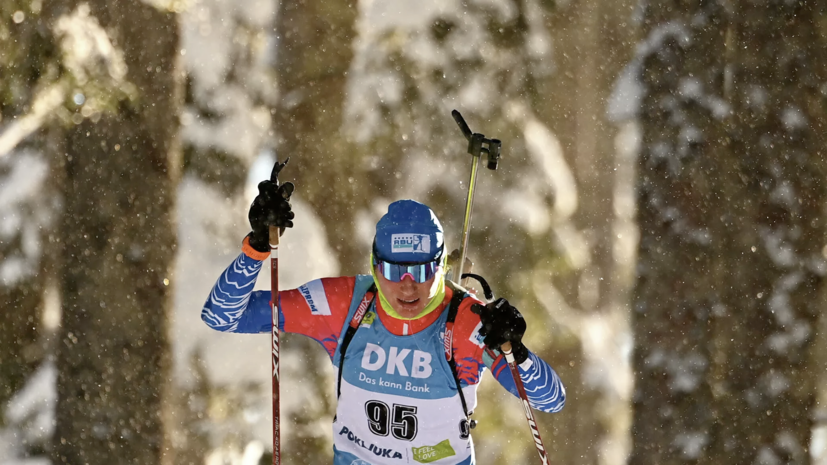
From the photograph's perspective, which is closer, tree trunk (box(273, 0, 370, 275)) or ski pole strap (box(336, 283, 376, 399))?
ski pole strap (box(336, 283, 376, 399))

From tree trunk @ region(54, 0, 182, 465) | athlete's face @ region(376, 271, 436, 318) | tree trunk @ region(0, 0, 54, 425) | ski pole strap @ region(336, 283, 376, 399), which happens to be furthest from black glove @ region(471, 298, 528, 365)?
tree trunk @ region(0, 0, 54, 425)

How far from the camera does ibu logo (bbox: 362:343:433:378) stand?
7.38 ft

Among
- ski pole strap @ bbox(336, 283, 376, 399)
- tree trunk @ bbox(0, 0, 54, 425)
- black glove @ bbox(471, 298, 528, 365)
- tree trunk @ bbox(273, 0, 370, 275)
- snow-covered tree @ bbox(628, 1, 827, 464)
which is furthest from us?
tree trunk @ bbox(273, 0, 370, 275)

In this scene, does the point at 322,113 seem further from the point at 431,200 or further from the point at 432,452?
the point at 432,452

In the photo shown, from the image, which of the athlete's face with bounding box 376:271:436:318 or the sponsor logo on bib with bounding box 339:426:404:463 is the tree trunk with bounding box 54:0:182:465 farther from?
the athlete's face with bounding box 376:271:436:318

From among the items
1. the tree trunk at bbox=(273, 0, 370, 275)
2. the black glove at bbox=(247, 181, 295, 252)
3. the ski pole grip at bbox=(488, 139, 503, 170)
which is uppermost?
the tree trunk at bbox=(273, 0, 370, 275)

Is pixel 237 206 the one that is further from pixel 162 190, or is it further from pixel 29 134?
pixel 29 134

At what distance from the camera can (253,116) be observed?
4.77 m

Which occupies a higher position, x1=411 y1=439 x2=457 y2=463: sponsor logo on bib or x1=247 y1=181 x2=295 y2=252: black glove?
x1=247 y1=181 x2=295 y2=252: black glove

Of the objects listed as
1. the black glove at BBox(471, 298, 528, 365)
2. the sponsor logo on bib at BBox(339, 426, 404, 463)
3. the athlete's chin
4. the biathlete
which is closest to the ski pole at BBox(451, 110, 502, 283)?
the biathlete

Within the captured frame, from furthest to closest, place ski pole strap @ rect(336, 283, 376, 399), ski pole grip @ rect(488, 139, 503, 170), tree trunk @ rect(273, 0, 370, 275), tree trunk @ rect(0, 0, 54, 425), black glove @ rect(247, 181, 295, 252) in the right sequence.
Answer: tree trunk @ rect(273, 0, 370, 275) → tree trunk @ rect(0, 0, 54, 425) → ski pole grip @ rect(488, 139, 503, 170) → ski pole strap @ rect(336, 283, 376, 399) → black glove @ rect(247, 181, 295, 252)

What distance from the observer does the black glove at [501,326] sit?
6.77 ft

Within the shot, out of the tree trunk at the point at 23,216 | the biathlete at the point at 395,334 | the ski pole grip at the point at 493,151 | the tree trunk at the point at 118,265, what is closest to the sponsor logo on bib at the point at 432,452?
the biathlete at the point at 395,334

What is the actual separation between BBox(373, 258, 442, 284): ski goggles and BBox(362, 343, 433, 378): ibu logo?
24 centimetres
